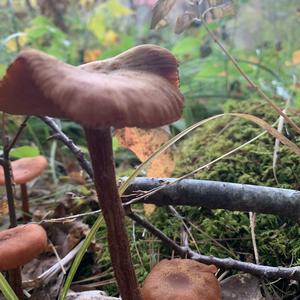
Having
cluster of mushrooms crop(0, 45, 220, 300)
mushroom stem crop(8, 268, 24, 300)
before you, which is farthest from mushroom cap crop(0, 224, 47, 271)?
mushroom stem crop(8, 268, 24, 300)

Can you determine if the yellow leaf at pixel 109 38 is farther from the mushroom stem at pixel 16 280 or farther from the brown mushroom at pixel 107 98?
the brown mushroom at pixel 107 98

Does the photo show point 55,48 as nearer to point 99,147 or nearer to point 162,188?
point 162,188

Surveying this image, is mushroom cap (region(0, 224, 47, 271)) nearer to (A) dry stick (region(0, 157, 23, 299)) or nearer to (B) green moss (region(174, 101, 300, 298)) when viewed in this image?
(A) dry stick (region(0, 157, 23, 299))

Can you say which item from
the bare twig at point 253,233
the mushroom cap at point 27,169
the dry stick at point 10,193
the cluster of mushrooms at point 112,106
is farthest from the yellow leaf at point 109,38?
the cluster of mushrooms at point 112,106

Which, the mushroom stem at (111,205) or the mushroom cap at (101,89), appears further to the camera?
the mushroom stem at (111,205)

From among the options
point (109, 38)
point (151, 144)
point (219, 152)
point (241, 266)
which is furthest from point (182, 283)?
point (109, 38)

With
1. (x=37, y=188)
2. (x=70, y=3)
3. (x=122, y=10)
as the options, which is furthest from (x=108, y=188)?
(x=70, y=3)
